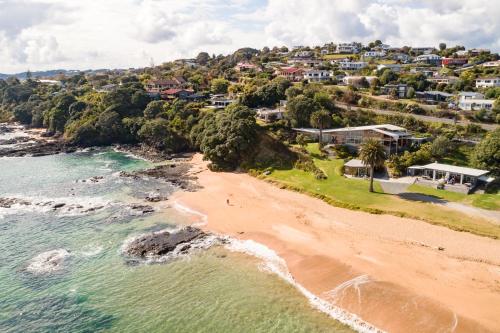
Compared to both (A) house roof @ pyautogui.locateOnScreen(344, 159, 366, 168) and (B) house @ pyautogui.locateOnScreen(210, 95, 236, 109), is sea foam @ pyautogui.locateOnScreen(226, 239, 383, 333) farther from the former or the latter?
(B) house @ pyautogui.locateOnScreen(210, 95, 236, 109)

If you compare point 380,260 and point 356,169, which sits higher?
point 356,169

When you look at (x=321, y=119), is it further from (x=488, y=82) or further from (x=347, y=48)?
(x=347, y=48)

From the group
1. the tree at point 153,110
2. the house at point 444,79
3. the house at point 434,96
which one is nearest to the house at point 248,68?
the tree at point 153,110

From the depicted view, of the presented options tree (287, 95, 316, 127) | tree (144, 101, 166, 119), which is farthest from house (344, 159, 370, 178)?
tree (144, 101, 166, 119)

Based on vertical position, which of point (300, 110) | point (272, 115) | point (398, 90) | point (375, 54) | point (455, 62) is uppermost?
point (375, 54)

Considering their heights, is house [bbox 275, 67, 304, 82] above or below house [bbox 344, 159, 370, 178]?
above

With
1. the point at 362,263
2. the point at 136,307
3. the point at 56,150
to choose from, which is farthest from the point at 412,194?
the point at 56,150

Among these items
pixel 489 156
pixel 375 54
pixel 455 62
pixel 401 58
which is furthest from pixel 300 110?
pixel 375 54
